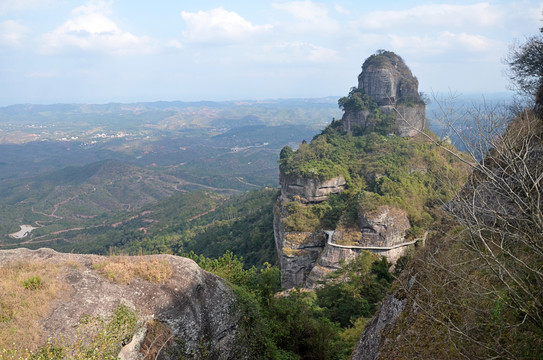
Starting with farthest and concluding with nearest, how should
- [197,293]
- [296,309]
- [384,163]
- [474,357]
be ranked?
[384,163], [296,309], [197,293], [474,357]

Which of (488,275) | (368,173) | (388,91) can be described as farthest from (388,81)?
(488,275)

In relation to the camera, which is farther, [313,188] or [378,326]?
[313,188]

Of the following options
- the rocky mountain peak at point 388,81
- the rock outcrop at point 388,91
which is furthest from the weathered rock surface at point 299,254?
the rocky mountain peak at point 388,81

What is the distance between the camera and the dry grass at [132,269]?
9.17 metres

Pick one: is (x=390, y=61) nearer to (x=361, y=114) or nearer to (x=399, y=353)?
(x=361, y=114)

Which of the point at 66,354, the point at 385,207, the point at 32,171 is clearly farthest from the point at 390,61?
the point at 32,171

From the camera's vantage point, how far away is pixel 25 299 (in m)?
7.54

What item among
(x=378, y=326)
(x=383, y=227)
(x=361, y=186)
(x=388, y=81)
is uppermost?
(x=388, y=81)

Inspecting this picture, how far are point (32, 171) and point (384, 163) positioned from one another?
179534mm

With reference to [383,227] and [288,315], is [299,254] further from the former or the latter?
[288,315]

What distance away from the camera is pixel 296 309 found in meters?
14.6

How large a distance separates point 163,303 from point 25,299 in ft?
10.3

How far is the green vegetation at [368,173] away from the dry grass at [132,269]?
926 inches

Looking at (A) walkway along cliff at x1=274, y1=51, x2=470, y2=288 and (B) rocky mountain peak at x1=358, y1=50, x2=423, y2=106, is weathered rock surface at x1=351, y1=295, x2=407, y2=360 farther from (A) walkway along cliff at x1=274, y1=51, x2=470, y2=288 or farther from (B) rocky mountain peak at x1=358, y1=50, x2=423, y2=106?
(B) rocky mountain peak at x1=358, y1=50, x2=423, y2=106
